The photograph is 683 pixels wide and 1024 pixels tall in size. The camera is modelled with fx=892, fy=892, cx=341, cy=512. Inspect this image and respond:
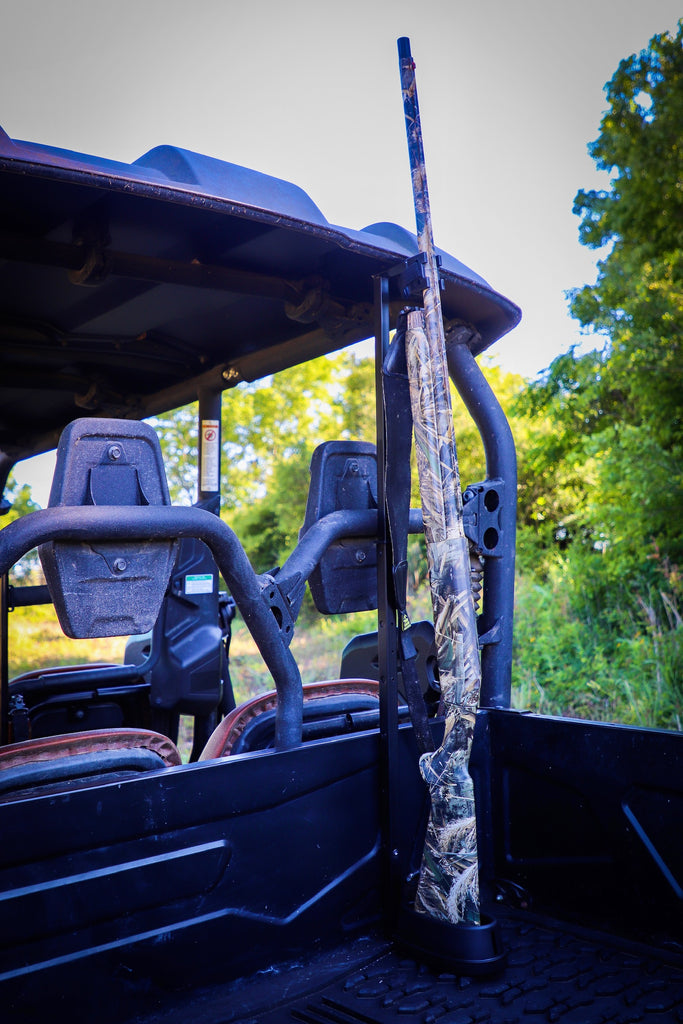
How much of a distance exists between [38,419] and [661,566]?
16.5 feet

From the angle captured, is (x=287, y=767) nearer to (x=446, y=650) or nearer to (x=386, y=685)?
(x=386, y=685)

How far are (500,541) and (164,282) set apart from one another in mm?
1154

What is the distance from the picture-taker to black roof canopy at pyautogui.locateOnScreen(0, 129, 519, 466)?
1.87 m

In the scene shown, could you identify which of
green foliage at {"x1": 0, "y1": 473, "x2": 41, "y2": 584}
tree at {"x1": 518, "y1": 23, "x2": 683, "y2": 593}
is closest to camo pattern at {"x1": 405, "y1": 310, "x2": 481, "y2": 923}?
green foliage at {"x1": 0, "y1": 473, "x2": 41, "y2": 584}

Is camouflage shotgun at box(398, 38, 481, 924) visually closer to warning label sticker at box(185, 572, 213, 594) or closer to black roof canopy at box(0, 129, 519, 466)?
black roof canopy at box(0, 129, 519, 466)

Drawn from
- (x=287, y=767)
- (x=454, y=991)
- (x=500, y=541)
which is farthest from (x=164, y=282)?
(x=454, y=991)

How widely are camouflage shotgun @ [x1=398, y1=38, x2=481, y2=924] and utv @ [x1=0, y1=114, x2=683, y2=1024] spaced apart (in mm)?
77

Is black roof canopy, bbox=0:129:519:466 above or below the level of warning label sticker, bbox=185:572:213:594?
above

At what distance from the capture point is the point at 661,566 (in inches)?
274

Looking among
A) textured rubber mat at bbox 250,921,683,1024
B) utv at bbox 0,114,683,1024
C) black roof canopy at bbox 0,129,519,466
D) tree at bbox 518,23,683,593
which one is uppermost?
tree at bbox 518,23,683,593

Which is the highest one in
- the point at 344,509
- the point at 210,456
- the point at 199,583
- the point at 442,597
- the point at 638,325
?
the point at 638,325

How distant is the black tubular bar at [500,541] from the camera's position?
2490mm

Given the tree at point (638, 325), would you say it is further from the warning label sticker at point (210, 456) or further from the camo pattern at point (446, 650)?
the camo pattern at point (446, 650)

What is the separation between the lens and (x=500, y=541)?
2477mm
